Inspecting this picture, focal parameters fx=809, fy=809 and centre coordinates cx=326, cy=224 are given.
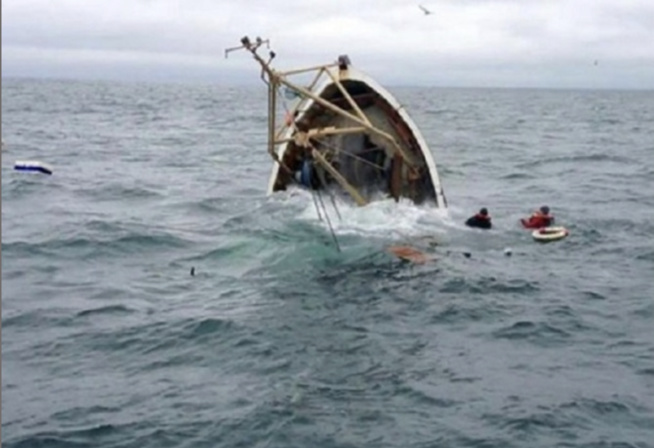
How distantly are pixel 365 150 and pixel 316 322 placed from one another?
10.7m

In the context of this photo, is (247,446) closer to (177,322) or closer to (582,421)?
(582,421)

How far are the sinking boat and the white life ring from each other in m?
2.89

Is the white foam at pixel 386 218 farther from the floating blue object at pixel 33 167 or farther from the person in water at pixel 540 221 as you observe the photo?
the floating blue object at pixel 33 167

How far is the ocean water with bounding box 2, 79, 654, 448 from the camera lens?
36.1ft

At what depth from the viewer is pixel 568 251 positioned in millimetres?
21516

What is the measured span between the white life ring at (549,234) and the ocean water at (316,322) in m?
0.29

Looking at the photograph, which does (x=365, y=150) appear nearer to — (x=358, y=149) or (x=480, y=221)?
(x=358, y=149)

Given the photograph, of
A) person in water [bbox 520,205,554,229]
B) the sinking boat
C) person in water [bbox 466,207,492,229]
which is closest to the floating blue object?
the sinking boat

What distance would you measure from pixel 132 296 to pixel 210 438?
7.47 m

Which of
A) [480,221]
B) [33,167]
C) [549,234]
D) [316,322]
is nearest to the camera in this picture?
[316,322]

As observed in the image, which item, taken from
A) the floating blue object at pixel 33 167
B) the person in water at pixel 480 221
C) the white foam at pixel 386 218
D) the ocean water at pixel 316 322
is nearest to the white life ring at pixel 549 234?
the ocean water at pixel 316 322

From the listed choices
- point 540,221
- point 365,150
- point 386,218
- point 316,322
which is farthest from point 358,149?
point 316,322

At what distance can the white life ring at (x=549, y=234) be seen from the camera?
72.9 feet

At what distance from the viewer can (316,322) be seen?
15289mm
